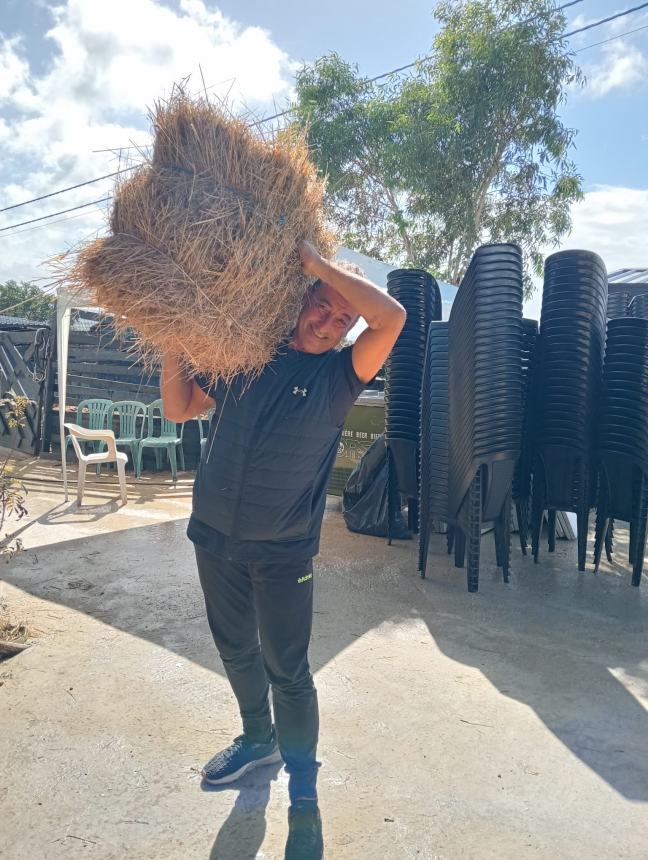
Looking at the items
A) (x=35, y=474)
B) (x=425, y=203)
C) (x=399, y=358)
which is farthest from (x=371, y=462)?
(x=425, y=203)

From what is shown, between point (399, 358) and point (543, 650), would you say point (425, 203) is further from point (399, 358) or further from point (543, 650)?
point (543, 650)

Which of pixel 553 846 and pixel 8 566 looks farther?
pixel 8 566

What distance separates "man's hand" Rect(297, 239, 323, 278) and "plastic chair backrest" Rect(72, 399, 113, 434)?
7177 mm

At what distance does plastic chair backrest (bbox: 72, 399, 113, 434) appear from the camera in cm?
824

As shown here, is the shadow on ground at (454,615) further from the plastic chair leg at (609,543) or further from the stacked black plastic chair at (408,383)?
the stacked black plastic chair at (408,383)

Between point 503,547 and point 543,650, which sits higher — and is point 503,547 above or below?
above

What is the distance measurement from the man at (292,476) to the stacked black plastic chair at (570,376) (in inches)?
100

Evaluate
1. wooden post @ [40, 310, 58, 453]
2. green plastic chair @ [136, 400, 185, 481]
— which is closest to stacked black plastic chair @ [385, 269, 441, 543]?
green plastic chair @ [136, 400, 185, 481]

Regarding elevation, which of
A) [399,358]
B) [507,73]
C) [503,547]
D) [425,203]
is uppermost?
[507,73]

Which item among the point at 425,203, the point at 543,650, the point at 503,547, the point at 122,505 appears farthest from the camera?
the point at 425,203

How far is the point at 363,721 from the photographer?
2225mm

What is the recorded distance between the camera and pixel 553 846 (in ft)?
5.39

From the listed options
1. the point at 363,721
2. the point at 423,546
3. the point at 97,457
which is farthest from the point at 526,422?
the point at 97,457

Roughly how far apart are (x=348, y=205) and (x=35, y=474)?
7.82m
